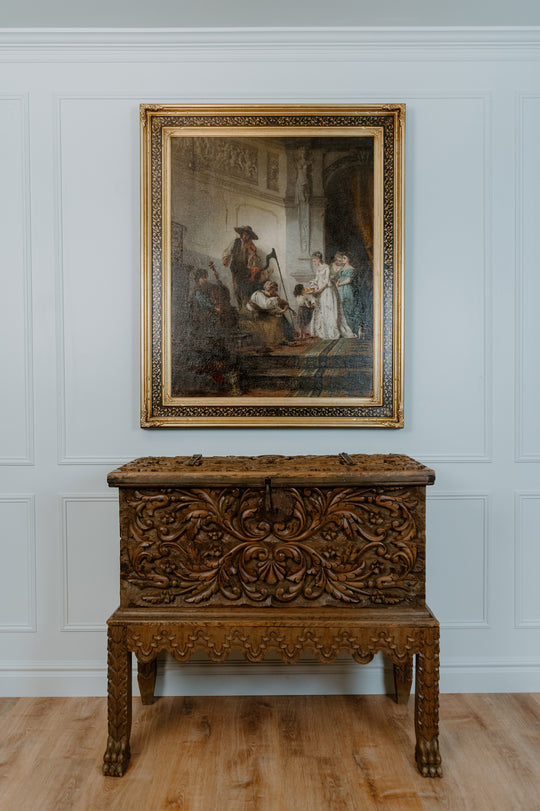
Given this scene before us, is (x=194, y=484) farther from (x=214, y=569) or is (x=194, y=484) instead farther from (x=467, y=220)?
(x=467, y=220)

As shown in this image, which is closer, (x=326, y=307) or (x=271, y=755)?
(x=271, y=755)

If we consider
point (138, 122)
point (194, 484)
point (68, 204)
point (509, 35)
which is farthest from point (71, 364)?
point (509, 35)

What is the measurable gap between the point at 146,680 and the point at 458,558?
1615mm

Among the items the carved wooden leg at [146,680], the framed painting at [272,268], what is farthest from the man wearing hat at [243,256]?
the carved wooden leg at [146,680]

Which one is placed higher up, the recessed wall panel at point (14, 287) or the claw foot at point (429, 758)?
the recessed wall panel at point (14, 287)

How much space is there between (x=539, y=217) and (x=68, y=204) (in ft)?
7.60

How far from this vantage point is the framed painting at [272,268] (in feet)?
8.77

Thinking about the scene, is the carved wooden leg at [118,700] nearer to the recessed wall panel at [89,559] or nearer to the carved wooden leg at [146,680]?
the carved wooden leg at [146,680]

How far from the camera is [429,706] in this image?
2145 mm

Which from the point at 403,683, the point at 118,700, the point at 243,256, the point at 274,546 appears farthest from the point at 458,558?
the point at 243,256

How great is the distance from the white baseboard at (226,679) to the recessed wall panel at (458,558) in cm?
36

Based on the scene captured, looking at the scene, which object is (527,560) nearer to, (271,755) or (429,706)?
(429,706)

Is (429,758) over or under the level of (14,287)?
under

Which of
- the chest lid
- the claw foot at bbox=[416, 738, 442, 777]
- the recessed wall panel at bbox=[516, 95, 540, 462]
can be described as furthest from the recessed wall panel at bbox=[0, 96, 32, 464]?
the recessed wall panel at bbox=[516, 95, 540, 462]
